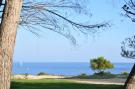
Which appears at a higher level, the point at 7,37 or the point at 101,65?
the point at 101,65

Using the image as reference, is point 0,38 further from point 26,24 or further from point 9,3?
point 26,24

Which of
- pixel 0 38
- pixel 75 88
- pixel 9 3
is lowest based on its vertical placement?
pixel 75 88

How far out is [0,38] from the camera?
7.66 metres

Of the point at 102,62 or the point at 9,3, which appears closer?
the point at 9,3

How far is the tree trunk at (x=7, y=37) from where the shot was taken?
7605 mm

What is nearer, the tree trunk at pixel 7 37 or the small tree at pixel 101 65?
the tree trunk at pixel 7 37

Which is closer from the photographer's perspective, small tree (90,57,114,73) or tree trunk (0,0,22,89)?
tree trunk (0,0,22,89)

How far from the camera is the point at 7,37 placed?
7672 mm

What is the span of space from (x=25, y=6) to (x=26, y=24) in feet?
1.48

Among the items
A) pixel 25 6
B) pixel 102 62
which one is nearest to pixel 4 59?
pixel 25 6

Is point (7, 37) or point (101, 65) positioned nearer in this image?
point (7, 37)

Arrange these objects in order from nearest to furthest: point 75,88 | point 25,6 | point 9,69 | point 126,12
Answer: point 9,69 < point 25,6 < point 126,12 < point 75,88

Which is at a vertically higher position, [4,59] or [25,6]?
[25,6]

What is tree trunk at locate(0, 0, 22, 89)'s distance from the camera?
299 inches
